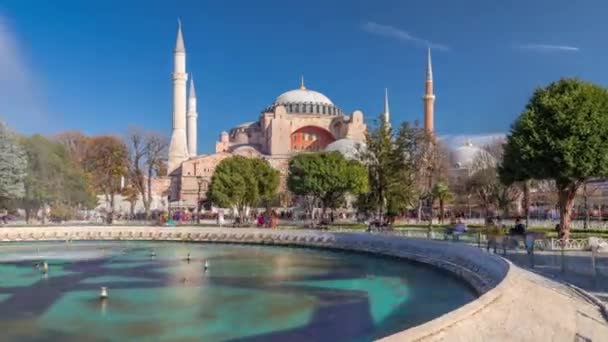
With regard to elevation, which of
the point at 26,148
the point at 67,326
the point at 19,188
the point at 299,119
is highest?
the point at 299,119

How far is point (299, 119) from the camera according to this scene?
6769 centimetres

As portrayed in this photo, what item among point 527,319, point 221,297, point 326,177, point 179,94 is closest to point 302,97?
point 179,94

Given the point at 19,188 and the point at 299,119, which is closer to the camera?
the point at 19,188

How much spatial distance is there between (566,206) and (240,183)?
1837cm

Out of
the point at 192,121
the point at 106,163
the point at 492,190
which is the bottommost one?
the point at 492,190

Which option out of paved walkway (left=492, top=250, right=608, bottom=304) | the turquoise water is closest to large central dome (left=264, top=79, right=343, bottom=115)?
the turquoise water

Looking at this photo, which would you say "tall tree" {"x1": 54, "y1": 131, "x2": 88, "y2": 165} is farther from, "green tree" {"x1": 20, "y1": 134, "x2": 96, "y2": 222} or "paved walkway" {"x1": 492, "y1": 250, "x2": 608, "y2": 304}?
"paved walkway" {"x1": 492, "y1": 250, "x2": 608, "y2": 304}

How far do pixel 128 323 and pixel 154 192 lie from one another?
171 feet

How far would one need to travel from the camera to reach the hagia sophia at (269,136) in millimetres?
54844

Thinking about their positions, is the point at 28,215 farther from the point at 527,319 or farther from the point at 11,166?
the point at 527,319

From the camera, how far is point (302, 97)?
236ft

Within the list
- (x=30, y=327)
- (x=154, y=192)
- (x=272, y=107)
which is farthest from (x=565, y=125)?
(x=272, y=107)

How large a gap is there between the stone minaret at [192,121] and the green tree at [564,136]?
49.5 m

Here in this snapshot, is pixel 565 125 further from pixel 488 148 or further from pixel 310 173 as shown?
pixel 488 148
